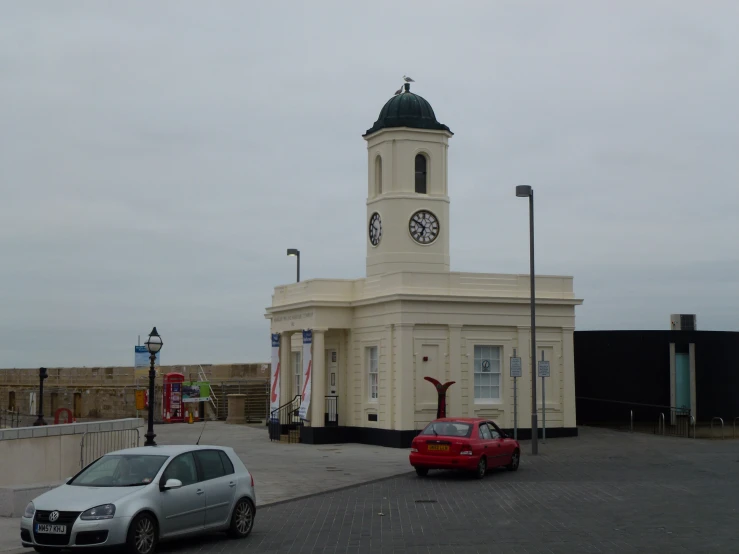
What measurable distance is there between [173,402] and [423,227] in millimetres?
16785

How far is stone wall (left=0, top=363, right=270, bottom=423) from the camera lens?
54250 millimetres

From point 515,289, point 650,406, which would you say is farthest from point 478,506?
point 650,406

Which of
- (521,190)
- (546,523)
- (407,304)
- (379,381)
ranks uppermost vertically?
(521,190)

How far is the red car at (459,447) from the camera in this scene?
2334cm

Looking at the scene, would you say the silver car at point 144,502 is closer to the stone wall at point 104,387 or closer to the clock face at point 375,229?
the clock face at point 375,229

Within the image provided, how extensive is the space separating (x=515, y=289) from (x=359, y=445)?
7.25 metres

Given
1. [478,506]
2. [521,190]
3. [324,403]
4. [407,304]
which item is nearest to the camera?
[478,506]

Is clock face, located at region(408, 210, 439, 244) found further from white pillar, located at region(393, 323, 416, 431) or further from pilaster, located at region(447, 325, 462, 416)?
white pillar, located at region(393, 323, 416, 431)

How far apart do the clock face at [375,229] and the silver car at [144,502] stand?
2197cm

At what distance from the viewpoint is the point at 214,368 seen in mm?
59906

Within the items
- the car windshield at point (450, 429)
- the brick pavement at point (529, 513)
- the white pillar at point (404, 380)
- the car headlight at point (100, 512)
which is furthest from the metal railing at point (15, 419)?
the car headlight at point (100, 512)

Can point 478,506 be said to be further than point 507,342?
No

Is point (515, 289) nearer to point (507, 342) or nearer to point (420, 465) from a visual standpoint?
point (507, 342)

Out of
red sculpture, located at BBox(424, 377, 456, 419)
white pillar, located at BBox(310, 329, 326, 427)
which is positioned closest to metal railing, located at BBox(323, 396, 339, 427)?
white pillar, located at BBox(310, 329, 326, 427)
